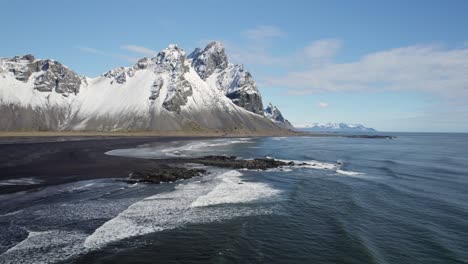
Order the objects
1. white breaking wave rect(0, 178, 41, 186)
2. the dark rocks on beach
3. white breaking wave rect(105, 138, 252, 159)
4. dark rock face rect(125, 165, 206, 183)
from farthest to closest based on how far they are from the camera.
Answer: white breaking wave rect(105, 138, 252, 159), the dark rocks on beach, dark rock face rect(125, 165, 206, 183), white breaking wave rect(0, 178, 41, 186)

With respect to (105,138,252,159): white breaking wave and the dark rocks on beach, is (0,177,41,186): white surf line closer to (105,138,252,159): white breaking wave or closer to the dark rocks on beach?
the dark rocks on beach

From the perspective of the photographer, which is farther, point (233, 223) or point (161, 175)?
point (161, 175)

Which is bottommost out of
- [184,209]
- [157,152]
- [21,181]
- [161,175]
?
[21,181]

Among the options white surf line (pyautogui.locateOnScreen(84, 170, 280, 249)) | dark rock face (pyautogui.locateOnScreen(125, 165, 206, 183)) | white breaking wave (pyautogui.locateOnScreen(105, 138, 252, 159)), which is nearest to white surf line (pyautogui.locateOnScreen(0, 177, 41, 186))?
dark rock face (pyautogui.locateOnScreen(125, 165, 206, 183))

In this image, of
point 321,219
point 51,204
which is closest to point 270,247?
point 321,219

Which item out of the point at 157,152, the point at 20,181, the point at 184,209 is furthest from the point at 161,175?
the point at 157,152

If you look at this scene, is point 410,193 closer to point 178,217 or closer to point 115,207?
point 178,217

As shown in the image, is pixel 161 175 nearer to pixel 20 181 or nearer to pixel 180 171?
pixel 180 171

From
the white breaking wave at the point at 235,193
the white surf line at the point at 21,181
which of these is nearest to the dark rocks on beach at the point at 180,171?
the white breaking wave at the point at 235,193
